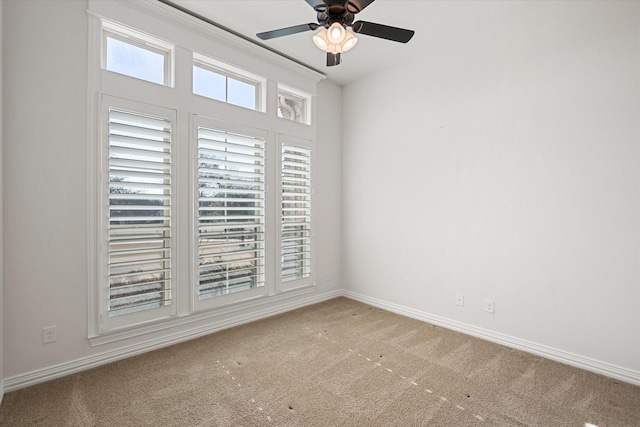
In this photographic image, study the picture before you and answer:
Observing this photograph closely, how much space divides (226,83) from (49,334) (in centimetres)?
260

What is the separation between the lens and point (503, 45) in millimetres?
2867

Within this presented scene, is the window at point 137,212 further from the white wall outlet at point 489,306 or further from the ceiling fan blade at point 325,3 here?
the white wall outlet at point 489,306

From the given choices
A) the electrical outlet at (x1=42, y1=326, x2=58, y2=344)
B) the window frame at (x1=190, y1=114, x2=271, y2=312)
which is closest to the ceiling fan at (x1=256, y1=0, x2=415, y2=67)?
the window frame at (x1=190, y1=114, x2=271, y2=312)

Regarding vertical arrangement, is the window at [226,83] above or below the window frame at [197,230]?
above

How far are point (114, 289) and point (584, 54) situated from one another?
4096mm

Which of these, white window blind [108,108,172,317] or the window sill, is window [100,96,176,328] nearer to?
white window blind [108,108,172,317]

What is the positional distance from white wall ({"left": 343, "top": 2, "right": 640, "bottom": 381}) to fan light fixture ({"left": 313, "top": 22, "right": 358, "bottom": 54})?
1619 millimetres

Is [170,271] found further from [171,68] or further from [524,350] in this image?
[524,350]

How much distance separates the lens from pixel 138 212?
2572mm

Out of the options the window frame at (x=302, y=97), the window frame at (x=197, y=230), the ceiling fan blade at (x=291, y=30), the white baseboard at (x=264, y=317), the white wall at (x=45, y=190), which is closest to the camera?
the ceiling fan blade at (x=291, y=30)

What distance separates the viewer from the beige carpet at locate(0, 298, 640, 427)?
1.87 meters

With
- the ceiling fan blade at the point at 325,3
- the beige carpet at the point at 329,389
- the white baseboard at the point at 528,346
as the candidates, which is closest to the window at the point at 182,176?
the beige carpet at the point at 329,389

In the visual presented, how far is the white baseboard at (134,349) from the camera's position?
7.10 ft

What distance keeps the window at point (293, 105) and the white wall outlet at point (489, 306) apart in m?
2.80
